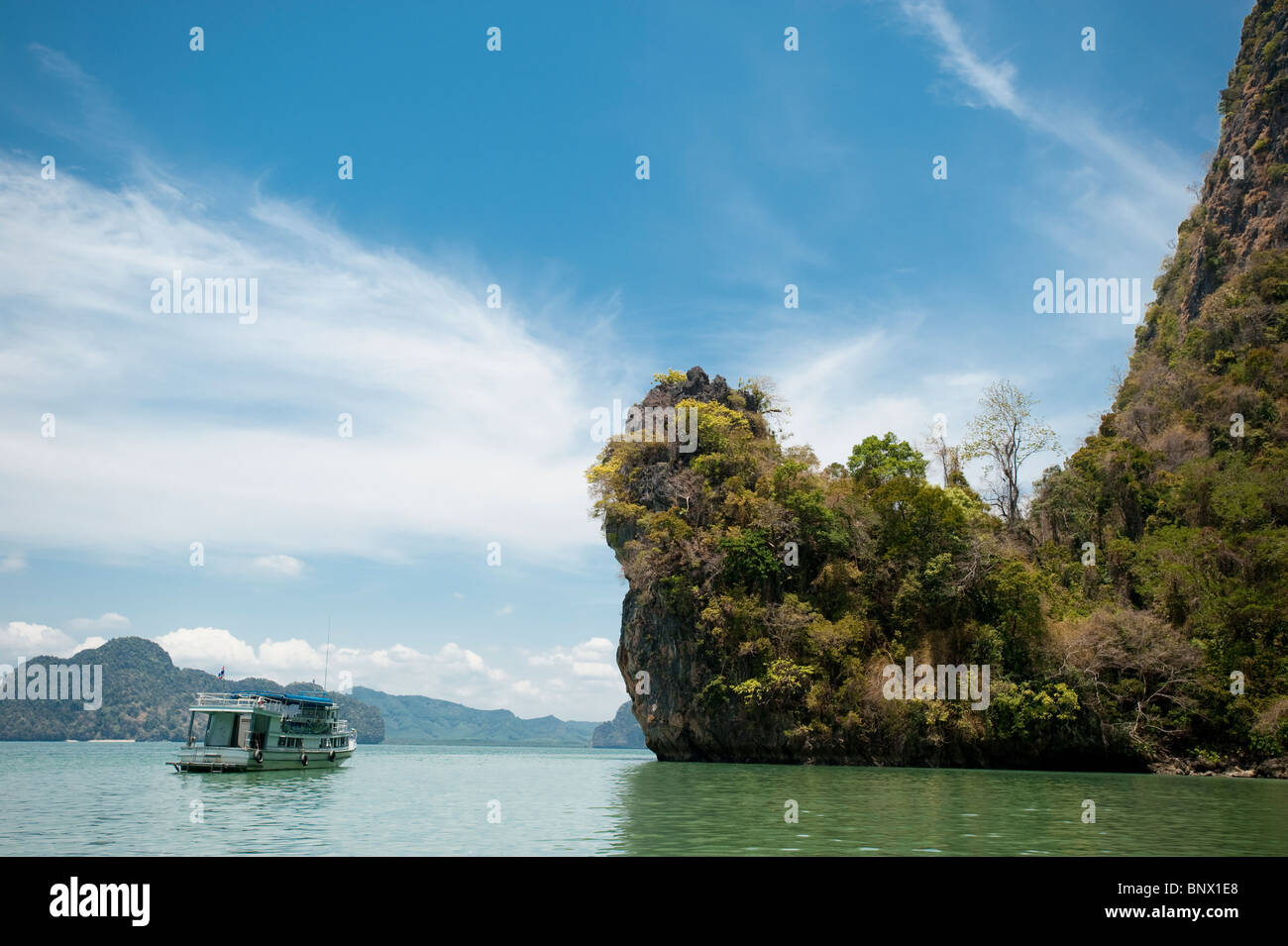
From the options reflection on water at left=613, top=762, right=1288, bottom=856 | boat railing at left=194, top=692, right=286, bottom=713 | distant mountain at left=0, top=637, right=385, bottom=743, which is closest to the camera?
reflection on water at left=613, top=762, right=1288, bottom=856

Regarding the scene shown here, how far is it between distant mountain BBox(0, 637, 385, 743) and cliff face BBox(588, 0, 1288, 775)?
9893 centimetres

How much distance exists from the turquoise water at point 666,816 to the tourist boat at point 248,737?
209cm

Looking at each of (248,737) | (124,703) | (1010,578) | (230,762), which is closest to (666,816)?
(248,737)

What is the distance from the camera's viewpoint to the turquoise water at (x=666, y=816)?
14.3 m

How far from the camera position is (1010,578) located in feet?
118

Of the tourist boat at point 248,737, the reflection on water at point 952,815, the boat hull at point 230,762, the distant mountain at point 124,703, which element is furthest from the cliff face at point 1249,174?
the distant mountain at point 124,703

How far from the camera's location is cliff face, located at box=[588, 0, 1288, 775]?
33.5m

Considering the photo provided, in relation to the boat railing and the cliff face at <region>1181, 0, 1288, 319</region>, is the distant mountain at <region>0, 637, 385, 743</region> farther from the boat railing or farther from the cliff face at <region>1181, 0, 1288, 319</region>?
the cliff face at <region>1181, 0, 1288, 319</region>

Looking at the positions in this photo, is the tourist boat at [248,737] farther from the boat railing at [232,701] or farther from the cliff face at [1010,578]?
the cliff face at [1010,578]

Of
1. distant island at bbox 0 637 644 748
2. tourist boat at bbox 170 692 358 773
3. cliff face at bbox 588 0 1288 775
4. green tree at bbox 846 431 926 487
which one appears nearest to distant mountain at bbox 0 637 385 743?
distant island at bbox 0 637 644 748
